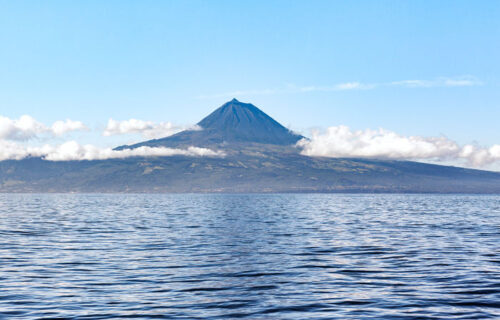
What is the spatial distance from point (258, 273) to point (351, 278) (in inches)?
187

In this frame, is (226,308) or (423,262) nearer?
(226,308)

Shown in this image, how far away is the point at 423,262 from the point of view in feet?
99.7

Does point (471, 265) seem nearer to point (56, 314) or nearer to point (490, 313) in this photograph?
point (490, 313)

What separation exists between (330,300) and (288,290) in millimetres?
2521

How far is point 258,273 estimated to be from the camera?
88.1 feet

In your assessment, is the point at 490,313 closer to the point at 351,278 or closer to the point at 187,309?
the point at 351,278

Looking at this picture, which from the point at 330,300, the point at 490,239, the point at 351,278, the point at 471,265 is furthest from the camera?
the point at 490,239

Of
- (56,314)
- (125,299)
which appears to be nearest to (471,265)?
(125,299)

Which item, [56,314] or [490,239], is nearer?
[56,314]

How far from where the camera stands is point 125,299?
66.6 ft

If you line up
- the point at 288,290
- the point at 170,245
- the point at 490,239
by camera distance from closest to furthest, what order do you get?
the point at 288,290 → the point at 170,245 → the point at 490,239

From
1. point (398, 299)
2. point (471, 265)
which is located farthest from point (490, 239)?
point (398, 299)

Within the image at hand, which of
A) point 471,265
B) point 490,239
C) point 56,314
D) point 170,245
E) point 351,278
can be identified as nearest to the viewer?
point 56,314

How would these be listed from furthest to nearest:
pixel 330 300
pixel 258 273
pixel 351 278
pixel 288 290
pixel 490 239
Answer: pixel 490 239 < pixel 258 273 < pixel 351 278 < pixel 288 290 < pixel 330 300
